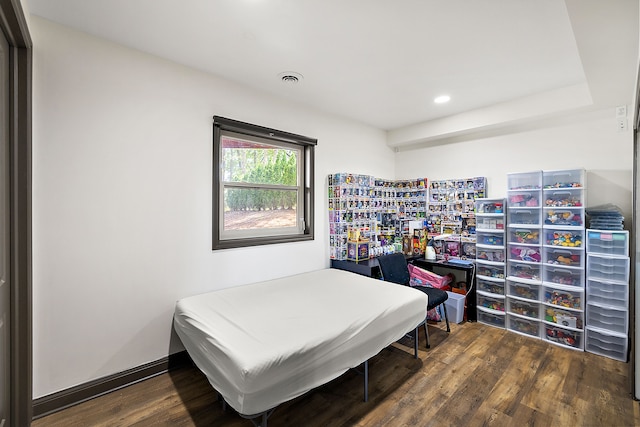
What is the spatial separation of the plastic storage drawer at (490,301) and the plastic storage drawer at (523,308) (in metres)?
0.08

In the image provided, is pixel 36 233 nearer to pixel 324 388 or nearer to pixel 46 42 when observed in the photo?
pixel 46 42

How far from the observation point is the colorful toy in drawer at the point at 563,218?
2.62 meters

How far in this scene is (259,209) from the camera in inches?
115

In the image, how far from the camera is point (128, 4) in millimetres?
1611

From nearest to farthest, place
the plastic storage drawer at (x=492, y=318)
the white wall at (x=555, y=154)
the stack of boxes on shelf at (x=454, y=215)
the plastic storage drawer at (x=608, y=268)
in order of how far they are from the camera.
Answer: the plastic storage drawer at (x=608, y=268) < the white wall at (x=555, y=154) < the plastic storage drawer at (x=492, y=318) < the stack of boxes on shelf at (x=454, y=215)

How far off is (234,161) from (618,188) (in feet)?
12.2

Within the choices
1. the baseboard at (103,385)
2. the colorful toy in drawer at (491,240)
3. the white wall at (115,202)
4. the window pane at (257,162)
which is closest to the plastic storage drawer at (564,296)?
the colorful toy in drawer at (491,240)

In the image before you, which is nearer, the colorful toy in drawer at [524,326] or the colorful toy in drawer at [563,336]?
the colorful toy in drawer at [563,336]

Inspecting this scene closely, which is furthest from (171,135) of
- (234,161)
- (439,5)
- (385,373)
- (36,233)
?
(385,373)

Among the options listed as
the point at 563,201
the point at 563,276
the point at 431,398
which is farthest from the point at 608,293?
the point at 431,398

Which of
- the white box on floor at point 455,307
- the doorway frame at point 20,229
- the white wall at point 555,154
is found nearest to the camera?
the doorway frame at point 20,229

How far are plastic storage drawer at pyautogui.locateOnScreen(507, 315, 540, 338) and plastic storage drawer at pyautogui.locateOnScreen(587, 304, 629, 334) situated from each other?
424 mm

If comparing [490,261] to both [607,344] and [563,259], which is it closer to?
[563,259]

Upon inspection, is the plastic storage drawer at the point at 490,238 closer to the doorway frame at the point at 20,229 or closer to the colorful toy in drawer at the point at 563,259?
the colorful toy in drawer at the point at 563,259
